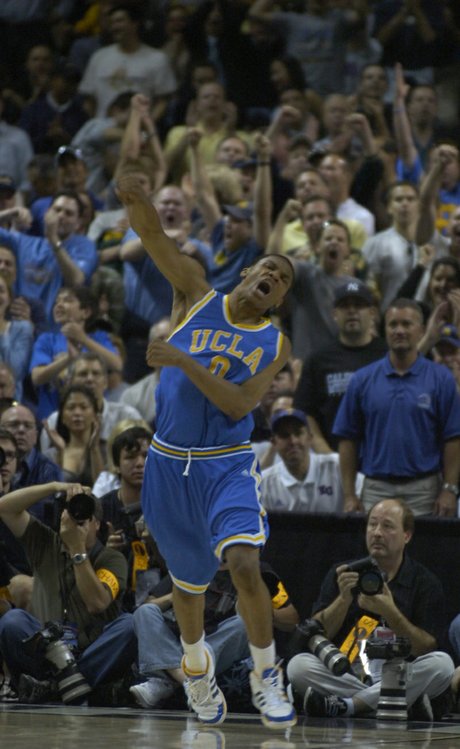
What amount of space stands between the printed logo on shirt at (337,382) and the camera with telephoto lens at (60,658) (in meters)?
3.02

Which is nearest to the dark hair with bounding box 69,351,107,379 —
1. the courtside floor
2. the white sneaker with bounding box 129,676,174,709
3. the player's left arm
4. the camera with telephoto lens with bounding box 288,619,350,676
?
the white sneaker with bounding box 129,676,174,709

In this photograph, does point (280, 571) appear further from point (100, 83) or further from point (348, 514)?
point (100, 83)

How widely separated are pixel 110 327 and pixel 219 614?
3.91m

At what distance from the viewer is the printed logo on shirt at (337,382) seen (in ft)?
34.6

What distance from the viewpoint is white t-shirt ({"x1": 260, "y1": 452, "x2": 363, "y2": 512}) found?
10.0 metres

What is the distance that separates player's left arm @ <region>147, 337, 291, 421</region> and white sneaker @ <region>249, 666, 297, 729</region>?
4.06 feet

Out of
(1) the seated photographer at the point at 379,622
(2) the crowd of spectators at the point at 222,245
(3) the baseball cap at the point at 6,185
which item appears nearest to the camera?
(1) the seated photographer at the point at 379,622

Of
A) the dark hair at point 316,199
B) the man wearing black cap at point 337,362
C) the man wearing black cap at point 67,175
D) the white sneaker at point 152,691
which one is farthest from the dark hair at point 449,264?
the man wearing black cap at point 67,175

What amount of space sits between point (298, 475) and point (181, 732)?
321cm

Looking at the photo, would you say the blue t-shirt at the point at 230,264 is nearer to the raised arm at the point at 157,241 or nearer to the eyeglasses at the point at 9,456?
the eyeglasses at the point at 9,456

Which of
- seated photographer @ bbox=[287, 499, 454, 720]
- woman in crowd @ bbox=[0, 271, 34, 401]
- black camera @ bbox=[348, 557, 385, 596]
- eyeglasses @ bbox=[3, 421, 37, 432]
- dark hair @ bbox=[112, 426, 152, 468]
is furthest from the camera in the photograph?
woman in crowd @ bbox=[0, 271, 34, 401]

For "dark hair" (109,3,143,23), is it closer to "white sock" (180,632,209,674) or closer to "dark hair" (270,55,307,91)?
"dark hair" (270,55,307,91)

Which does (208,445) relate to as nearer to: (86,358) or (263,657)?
(263,657)

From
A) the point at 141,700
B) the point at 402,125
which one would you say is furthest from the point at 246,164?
the point at 141,700
